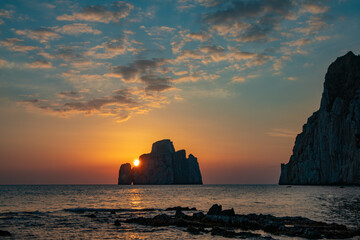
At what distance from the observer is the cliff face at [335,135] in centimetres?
13627

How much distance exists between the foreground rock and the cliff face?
11439 centimetres

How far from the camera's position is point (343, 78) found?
163125 mm

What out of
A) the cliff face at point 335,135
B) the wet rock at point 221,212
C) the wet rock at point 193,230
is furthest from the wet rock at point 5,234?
the cliff face at point 335,135

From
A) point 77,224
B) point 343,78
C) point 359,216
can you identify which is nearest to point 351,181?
point 343,78

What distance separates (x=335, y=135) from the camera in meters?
145

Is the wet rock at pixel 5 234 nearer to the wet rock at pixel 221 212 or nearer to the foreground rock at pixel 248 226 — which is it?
the foreground rock at pixel 248 226

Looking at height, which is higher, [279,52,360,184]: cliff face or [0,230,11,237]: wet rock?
[279,52,360,184]: cliff face

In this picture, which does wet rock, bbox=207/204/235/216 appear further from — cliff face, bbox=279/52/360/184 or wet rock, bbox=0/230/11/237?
cliff face, bbox=279/52/360/184

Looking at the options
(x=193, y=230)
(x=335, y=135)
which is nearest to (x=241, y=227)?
(x=193, y=230)

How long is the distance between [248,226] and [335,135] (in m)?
129

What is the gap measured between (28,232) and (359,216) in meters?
39.9

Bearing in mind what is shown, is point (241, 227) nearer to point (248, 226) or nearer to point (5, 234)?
point (248, 226)

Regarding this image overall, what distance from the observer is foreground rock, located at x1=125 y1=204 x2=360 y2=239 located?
2845cm

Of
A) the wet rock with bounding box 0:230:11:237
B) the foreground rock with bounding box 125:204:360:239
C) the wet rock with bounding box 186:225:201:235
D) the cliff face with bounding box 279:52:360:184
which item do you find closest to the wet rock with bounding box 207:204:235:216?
the foreground rock with bounding box 125:204:360:239
